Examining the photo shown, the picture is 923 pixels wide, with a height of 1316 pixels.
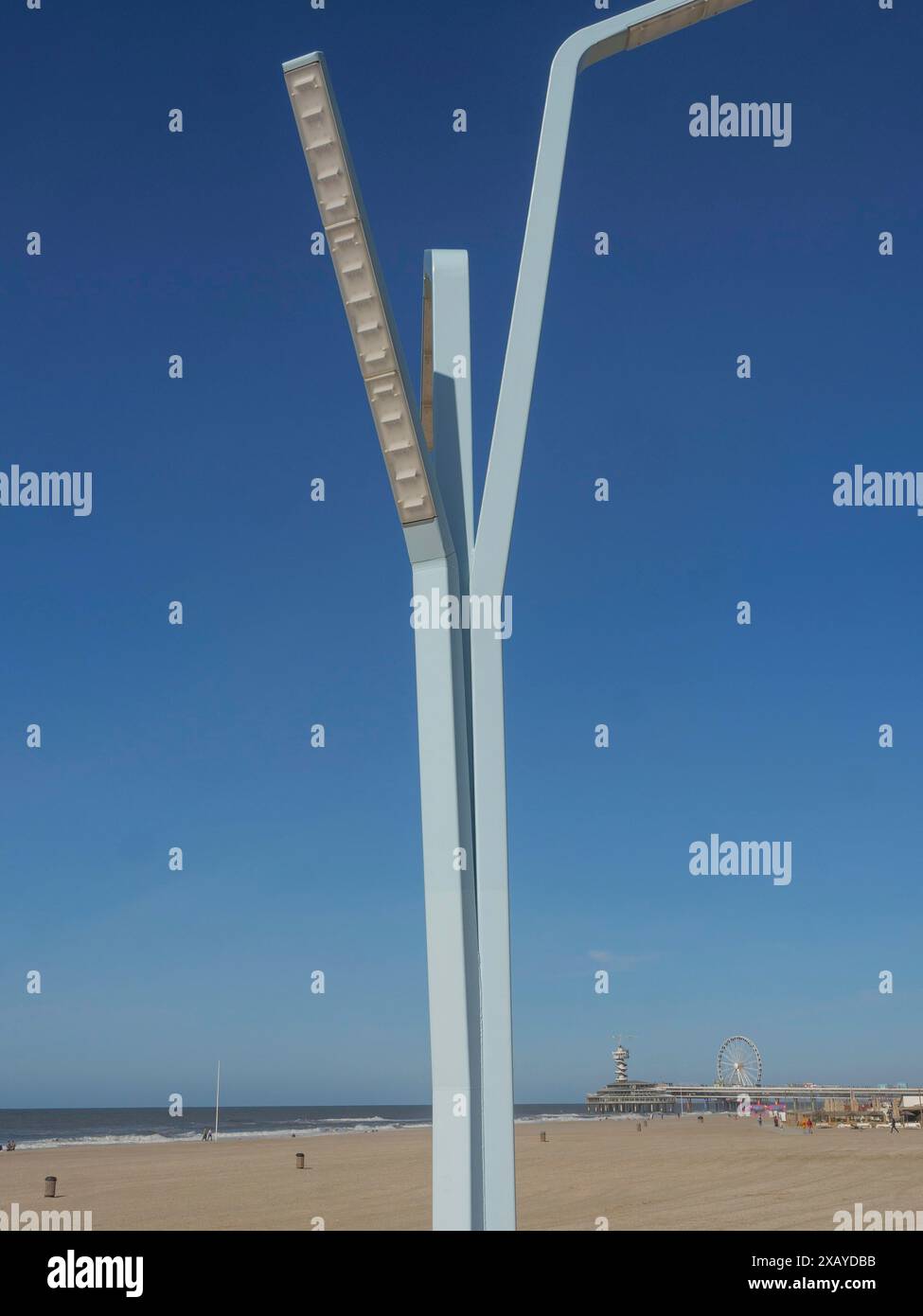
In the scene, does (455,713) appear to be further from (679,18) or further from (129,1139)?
(129,1139)

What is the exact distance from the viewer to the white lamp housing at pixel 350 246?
6.43 m

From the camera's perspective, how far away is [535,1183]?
2125 cm

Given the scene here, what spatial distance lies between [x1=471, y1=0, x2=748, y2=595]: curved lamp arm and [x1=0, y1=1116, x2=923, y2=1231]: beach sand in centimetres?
1191

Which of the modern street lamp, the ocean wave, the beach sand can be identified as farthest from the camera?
the ocean wave

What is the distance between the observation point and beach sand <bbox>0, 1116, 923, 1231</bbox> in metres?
17.0

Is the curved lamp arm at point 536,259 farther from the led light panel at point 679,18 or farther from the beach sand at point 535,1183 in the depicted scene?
the beach sand at point 535,1183

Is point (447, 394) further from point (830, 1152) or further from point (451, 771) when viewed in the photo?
point (830, 1152)
